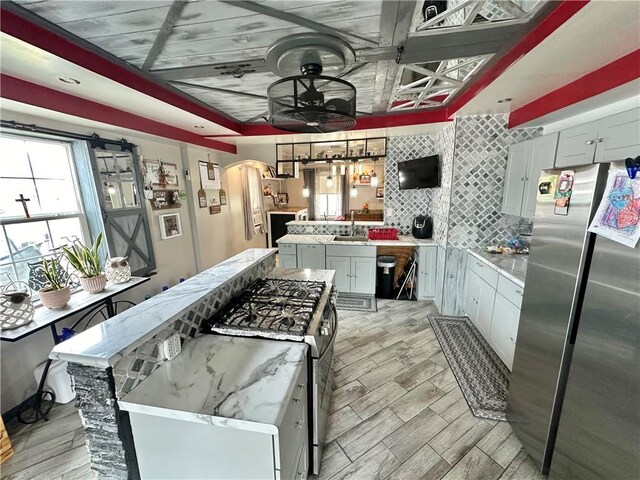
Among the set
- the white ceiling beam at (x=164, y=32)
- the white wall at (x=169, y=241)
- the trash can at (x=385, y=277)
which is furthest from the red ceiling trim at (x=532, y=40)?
the white wall at (x=169, y=241)

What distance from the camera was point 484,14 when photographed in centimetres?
177

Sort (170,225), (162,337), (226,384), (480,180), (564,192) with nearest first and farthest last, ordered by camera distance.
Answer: (226,384)
(162,337)
(564,192)
(480,180)
(170,225)

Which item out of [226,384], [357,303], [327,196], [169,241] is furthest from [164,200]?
[327,196]

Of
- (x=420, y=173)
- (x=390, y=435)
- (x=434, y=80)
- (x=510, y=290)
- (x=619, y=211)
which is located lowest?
(x=390, y=435)

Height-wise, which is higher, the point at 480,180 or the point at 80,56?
the point at 80,56

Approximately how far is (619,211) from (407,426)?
176 centimetres

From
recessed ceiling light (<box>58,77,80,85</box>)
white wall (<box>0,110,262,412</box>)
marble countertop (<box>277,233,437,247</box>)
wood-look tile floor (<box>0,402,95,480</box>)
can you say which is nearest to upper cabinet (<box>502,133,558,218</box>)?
marble countertop (<box>277,233,437,247</box>)

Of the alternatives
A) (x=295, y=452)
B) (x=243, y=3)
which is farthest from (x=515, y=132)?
(x=295, y=452)

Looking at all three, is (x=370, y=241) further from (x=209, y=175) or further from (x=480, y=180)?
(x=209, y=175)

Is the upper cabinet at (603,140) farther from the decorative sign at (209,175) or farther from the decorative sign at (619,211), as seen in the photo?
the decorative sign at (209,175)

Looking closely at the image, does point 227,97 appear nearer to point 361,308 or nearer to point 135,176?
point 135,176

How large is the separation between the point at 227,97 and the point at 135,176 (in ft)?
4.99

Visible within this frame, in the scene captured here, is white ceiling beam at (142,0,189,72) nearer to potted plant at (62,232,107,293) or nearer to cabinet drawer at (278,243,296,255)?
potted plant at (62,232,107,293)

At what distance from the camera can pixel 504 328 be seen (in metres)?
2.31
